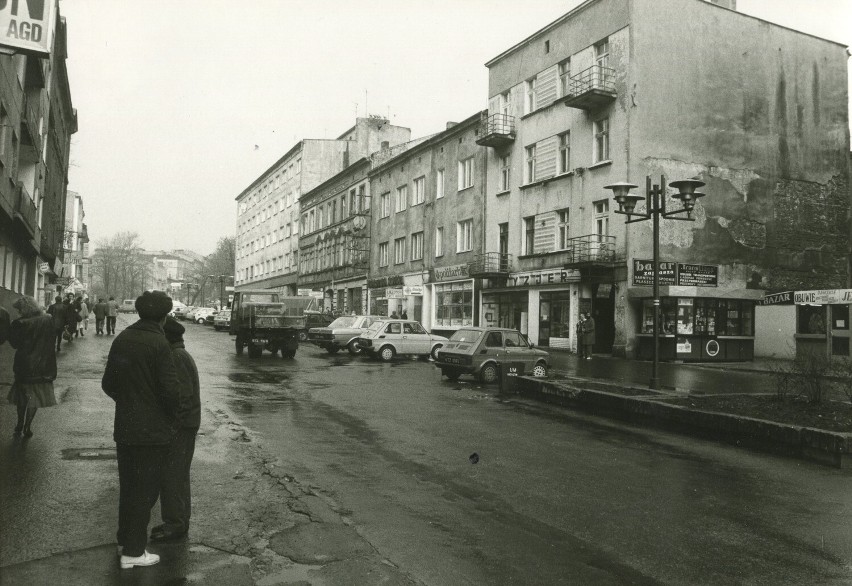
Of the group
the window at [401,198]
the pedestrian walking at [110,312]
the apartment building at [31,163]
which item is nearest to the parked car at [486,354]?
the apartment building at [31,163]

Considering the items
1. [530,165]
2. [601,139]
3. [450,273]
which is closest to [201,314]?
[450,273]

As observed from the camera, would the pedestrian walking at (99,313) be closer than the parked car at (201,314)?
Yes

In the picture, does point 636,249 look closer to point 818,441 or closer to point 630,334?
point 630,334

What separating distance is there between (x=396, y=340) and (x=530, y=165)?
1193cm

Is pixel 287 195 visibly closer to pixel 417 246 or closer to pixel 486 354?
pixel 417 246

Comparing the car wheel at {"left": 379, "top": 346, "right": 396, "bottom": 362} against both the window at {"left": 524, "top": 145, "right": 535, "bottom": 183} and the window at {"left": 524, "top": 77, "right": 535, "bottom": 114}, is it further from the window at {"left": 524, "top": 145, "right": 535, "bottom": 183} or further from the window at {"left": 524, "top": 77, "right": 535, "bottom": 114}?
the window at {"left": 524, "top": 77, "right": 535, "bottom": 114}

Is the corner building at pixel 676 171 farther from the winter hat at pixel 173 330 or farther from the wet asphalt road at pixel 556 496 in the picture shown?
the winter hat at pixel 173 330

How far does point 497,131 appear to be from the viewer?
33.3 meters

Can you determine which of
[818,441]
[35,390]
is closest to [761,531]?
[818,441]

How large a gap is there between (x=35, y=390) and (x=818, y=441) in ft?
31.7

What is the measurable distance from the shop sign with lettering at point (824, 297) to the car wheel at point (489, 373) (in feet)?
34.6

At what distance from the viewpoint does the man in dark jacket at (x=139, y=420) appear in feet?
14.3

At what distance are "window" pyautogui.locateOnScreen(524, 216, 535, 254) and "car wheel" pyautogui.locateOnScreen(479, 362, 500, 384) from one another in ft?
46.7

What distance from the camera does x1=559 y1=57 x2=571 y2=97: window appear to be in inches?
1181
